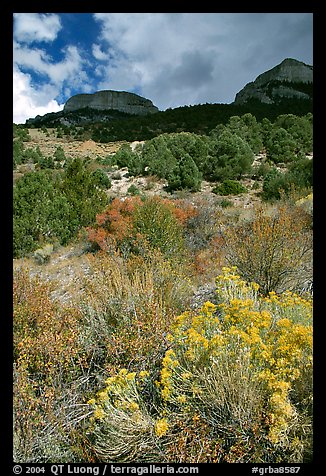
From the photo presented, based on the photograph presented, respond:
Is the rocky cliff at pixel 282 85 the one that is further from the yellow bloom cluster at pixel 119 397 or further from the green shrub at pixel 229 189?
the yellow bloom cluster at pixel 119 397

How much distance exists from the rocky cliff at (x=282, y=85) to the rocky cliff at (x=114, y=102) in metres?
24.0

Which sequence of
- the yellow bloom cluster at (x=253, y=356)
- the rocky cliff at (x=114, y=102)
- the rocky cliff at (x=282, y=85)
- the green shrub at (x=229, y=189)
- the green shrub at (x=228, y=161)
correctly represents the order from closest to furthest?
the yellow bloom cluster at (x=253, y=356) < the green shrub at (x=229, y=189) < the green shrub at (x=228, y=161) < the rocky cliff at (x=282, y=85) < the rocky cliff at (x=114, y=102)

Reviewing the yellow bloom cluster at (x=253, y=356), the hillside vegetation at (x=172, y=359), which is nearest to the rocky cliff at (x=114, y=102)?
the hillside vegetation at (x=172, y=359)

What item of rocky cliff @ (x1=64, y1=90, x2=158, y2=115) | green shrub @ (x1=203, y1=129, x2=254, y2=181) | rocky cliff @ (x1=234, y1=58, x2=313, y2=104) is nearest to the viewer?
green shrub @ (x1=203, y1=129, x2=254, y2=181)

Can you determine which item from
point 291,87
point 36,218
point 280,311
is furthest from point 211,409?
point 291,87

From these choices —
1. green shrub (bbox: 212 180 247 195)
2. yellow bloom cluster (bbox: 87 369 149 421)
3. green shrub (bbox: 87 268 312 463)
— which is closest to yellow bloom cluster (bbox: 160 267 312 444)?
green shrub (bbox: 87 268 312 463)

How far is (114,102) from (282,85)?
38510 mm

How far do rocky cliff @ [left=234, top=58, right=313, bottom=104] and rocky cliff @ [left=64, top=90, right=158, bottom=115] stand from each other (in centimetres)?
2401

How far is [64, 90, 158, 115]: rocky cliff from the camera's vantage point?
7100 centimetres

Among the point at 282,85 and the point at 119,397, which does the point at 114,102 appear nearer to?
the point at 282,85

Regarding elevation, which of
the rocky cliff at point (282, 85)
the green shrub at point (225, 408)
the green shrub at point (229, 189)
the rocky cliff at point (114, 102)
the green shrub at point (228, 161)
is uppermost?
the rocky cliff at point (114, 102)

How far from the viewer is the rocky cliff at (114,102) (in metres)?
71.0

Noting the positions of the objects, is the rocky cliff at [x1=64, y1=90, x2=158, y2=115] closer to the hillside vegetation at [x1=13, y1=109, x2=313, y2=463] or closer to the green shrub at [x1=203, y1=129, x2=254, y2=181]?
the green shrub at [x1=203, y1=129, x2=254, y2=181]
